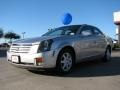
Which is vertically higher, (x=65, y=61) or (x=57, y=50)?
(x=57, y=50)

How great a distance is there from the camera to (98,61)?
373 inches

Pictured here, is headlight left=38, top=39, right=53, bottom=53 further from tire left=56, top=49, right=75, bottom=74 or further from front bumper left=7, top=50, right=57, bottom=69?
tire left=56, top=49, right=75, bottom=74

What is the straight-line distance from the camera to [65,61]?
6680mm

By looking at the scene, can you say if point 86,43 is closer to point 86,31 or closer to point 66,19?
point 86,31

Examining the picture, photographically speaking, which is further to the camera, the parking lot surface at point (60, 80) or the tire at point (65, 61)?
the tire at point (65, 61)

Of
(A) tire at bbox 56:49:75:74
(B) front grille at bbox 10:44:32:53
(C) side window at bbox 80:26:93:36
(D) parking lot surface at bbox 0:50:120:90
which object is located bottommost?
(D) parking lot surface at bbox 0:50:120:90

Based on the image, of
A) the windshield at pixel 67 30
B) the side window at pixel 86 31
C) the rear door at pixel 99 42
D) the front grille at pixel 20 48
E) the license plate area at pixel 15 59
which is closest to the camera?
the front grille at pixel 20 48

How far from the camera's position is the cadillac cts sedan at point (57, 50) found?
620cm

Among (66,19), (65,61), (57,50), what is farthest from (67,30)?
(66,19)

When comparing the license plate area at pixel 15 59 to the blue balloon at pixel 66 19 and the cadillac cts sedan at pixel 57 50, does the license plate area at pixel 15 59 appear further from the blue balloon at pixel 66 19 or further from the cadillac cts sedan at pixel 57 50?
the blue balloon at pixel 66 19

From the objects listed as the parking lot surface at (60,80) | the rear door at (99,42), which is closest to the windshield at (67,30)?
the rear door at (99,42)

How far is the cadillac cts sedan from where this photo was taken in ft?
20.3

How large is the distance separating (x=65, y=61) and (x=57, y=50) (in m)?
0.49

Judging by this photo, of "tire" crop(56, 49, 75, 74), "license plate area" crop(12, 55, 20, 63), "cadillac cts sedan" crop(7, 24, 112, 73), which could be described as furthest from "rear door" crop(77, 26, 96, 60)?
"license plate area" crop(12, 55, 20, 63)
